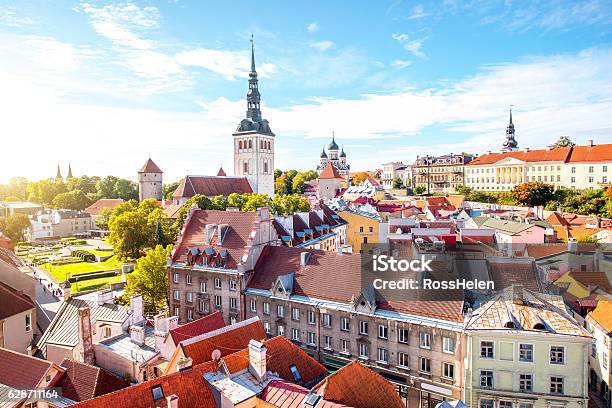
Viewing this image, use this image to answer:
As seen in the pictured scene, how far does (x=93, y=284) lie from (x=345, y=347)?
48723mm

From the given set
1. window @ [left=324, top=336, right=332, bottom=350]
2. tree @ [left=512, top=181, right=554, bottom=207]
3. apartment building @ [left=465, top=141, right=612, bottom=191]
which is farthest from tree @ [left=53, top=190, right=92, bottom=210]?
window @ [left=324, top=336, right=332, bottom=350]

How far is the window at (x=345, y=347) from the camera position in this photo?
34.1 metres

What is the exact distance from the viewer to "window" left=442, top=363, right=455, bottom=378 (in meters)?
29.8

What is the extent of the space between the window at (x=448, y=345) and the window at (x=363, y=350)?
5906mm

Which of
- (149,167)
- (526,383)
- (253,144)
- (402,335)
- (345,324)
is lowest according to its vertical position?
(526,383)

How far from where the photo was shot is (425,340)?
3091 cm

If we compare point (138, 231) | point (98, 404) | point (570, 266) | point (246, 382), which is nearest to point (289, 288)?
point (246, 382)

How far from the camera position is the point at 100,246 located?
108625 mm

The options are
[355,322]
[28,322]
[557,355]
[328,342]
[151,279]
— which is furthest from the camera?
[151,279]

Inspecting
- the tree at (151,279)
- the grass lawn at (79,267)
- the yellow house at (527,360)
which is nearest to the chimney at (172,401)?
the yellow house at (527,360)

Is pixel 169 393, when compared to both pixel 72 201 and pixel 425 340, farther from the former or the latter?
pixel 72 201

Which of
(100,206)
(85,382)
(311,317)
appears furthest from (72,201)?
(85,382)

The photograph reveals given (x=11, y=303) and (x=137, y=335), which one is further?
(x=11, y=303)

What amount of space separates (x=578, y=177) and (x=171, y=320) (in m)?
114
